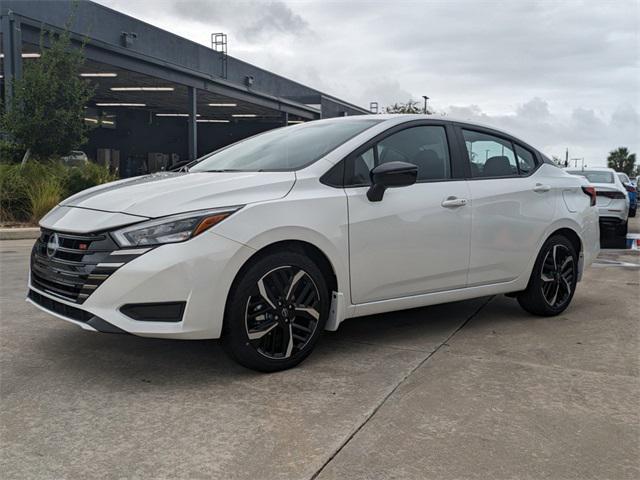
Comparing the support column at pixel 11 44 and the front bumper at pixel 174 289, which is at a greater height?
the support column at pixel 11 44

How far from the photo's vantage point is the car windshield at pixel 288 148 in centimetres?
425

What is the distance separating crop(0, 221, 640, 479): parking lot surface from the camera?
268 cm

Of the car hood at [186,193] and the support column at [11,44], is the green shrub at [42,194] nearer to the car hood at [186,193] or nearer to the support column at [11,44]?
the support column at [11,44]

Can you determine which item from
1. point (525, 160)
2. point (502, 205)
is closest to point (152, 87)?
point (525, 160)

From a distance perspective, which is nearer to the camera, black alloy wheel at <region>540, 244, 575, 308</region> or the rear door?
the rear door

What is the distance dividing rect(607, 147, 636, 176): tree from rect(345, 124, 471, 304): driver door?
417ft

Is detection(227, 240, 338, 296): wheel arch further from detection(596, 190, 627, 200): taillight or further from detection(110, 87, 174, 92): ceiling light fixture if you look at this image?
detection(110, 87, 174, 92): ceiling light fixture

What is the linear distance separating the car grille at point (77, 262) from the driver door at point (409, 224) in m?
1.44

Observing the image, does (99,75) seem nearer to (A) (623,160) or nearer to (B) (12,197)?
(B) (12,197)

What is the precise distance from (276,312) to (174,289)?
2.08 ft

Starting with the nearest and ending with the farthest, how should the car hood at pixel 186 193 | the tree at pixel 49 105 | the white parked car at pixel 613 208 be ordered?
1. the car hood at pixel 186 193
2. the white parked car at pixel 613 208
3. the tree at pixel 49 105

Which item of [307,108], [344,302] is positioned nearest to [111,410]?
[344,302]

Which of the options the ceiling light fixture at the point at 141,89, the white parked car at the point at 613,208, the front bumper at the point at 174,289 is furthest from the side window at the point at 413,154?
the ceiling light fixture at the point at 141,89

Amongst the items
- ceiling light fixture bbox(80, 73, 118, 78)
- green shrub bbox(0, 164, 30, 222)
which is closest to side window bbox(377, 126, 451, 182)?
green shrub bbox(0, 164, 30, 222)
